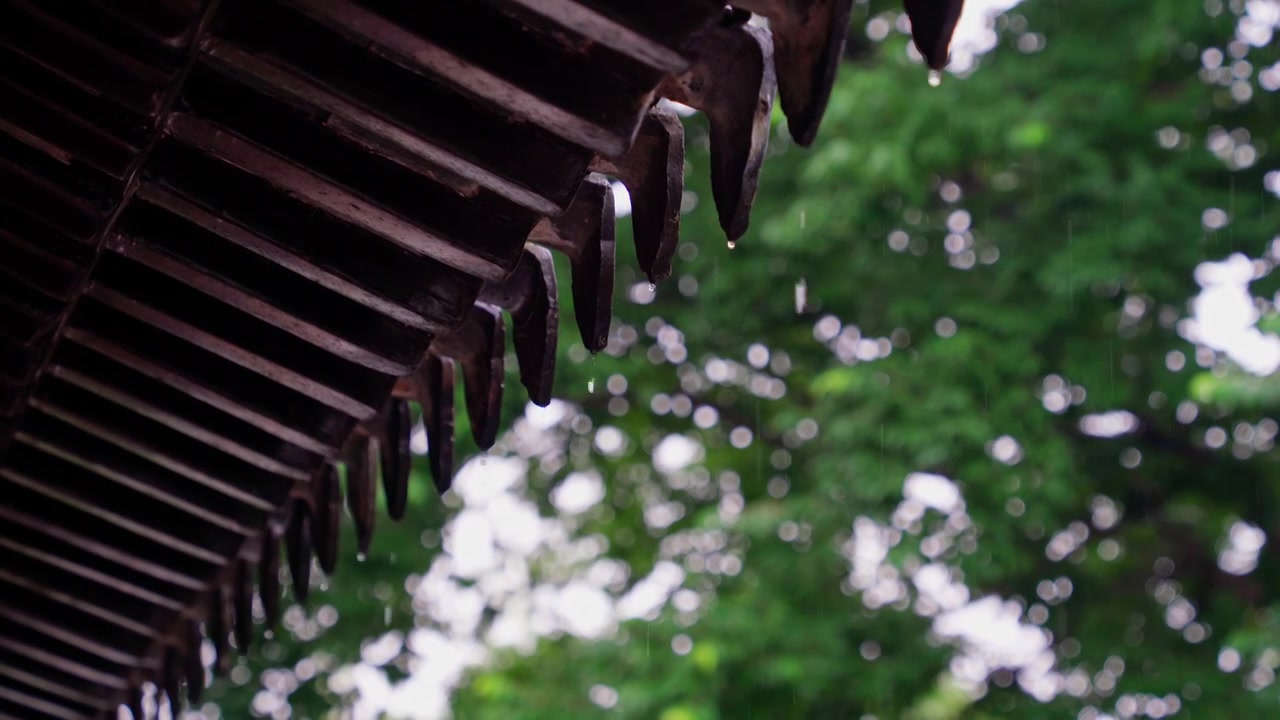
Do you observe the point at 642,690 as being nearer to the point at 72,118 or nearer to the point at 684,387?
the point at 684,387

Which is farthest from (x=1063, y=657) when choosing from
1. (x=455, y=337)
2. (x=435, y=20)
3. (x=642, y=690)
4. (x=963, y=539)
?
(x=435, y=20)

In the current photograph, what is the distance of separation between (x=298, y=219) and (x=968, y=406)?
18.4ft

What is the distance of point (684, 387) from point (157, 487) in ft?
23.0

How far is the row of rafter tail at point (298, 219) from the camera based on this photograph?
129 centimetres

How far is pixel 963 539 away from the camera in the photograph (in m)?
6.89

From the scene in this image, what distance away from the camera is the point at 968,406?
678cm

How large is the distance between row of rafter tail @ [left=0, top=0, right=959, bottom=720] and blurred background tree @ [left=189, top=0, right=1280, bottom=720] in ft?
15.5

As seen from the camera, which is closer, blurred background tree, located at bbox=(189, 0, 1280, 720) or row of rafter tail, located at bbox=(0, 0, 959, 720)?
row of rafter tail, located at bbox=(0, 0, 959, 720)

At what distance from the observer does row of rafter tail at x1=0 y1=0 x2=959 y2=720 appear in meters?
1.29

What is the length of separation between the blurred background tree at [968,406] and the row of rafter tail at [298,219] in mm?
4727

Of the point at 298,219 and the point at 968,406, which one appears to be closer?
the point at 298,219

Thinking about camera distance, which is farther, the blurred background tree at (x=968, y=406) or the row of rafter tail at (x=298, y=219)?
the blurred background tree at (x=968, y=406)

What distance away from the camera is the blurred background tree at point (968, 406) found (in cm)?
684

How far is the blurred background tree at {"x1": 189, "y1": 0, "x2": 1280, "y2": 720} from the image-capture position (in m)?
6.84
